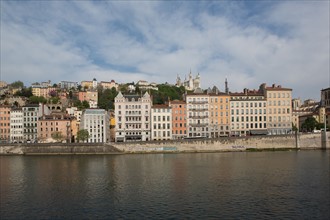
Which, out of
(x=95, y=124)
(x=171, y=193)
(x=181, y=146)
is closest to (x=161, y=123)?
(x=181, y=146)

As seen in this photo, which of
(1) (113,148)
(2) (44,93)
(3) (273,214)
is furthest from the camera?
(2) (44,93)

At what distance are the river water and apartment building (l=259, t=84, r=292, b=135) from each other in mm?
48851

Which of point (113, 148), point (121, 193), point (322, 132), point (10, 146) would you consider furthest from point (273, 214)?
point (10, 146)

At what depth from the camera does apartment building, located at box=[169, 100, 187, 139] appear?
94.2m

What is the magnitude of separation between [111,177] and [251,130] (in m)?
61.8

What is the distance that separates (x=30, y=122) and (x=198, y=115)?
52.4 m

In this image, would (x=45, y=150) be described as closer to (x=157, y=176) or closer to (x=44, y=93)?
(x=157, y=176)

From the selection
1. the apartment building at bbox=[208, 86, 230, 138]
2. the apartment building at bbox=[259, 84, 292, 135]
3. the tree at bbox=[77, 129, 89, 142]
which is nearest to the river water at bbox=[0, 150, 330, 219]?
the tree at bbox=[77, 129, 89, 142]

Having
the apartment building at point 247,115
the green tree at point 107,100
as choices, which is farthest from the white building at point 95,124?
the apartment building at point 247,115

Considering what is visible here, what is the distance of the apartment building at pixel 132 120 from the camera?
92.8 metres

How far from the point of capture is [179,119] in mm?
94688

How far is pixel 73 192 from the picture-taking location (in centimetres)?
3425

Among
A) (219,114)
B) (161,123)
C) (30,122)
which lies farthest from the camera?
(30,122)

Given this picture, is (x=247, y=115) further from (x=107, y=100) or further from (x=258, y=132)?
(x=107, y=100)
